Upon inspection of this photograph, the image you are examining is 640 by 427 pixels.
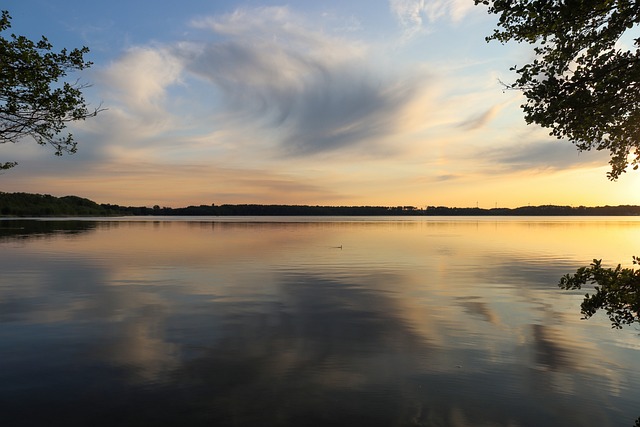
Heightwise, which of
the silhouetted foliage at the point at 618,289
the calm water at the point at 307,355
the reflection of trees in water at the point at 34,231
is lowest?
the calm water at the point at 307,355

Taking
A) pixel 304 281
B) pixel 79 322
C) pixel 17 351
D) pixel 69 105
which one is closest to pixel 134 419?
pixel 17 351

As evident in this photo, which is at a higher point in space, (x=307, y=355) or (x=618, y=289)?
(x=618, y=289)

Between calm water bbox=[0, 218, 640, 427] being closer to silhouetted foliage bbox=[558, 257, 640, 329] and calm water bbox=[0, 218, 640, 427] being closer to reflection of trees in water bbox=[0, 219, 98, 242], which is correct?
silhouetted foliage bbox=[558, 257, 640, 329]

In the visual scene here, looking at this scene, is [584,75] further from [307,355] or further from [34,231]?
[34,231]

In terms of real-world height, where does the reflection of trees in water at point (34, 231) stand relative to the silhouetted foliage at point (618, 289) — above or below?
below

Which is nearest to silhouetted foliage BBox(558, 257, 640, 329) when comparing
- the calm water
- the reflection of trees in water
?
the calm water

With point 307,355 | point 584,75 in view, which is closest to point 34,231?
point 307,355

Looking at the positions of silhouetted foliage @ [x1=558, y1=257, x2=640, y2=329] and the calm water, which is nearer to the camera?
silhouetted foliage @ [x1=558, y1=257, x2=640, y2=329]

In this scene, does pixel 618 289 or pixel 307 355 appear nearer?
pixel 618 289

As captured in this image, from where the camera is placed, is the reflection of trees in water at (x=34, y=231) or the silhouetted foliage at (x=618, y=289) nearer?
the silhouetted foliage at (x=618, y=289)

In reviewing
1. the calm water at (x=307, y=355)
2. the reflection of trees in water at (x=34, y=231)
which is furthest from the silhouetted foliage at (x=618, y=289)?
the reflection of trees in water at (x=34, y=231)

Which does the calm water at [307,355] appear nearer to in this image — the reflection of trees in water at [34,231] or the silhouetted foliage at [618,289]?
the silhouetted foliage at [618,289]

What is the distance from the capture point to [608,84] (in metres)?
12.3

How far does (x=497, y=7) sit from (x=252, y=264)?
3467cm
